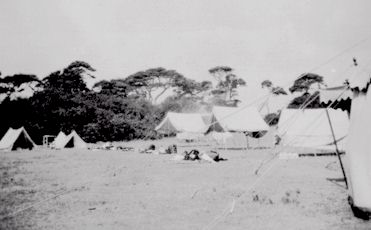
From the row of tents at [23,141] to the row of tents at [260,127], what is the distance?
24.1ft

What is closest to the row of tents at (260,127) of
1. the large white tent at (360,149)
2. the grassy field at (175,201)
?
the grassy field at (175,201)

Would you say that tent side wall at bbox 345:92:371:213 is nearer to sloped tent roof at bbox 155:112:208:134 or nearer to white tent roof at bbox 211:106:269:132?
white tent roof at bbox 211:106:269:132

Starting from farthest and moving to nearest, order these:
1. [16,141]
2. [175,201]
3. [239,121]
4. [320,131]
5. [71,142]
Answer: [71,142] → [16,141] → [239,121] → [320,131] → [175,201]

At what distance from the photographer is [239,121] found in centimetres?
2327

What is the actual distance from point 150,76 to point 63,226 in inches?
1922

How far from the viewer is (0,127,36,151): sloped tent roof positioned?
24.2 meters

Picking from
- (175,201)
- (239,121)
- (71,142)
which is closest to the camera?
(175,201)

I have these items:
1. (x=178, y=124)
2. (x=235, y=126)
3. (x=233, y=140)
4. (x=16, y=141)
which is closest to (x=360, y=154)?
(x=235, y=126)

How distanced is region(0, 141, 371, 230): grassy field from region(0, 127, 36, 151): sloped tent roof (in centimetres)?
1455

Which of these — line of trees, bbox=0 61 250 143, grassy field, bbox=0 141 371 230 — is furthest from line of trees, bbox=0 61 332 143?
grassy field, bbox=0 141 371 230

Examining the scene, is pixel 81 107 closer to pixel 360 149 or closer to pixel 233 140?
pixel 233 140

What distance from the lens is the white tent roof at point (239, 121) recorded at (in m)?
22.6

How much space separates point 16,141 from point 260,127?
16.4 metres

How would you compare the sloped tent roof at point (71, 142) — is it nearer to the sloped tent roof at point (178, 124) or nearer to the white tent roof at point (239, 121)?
the sloped tent roof at point (178, 124)
